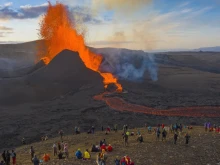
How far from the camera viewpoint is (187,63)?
17938 cm

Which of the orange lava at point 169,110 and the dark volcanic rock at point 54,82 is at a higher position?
the dark volcanic rock at point 54,82

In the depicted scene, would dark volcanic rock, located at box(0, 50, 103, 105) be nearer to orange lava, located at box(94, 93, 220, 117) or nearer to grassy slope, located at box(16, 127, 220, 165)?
orange lava, located at box(94, 93, 220, 117)

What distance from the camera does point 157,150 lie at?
102ft

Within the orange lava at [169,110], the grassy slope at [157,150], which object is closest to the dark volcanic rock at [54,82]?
the orange lava at [169,110]

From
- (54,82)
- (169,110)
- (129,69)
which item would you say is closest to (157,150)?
(169,110)

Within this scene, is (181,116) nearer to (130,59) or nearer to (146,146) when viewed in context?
(146,146)

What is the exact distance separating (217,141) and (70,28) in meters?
80.4

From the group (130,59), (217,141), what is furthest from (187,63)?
(217,141)

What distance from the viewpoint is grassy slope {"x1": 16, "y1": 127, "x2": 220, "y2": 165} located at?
2814 cm

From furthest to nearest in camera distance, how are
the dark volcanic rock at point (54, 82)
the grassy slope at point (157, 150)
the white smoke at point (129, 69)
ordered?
the white smoke at point (129, 69)
the dark volcanic rock at point (54, 82)
the grassy slope at point (157, 150)

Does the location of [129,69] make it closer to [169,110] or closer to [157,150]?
[169,110]

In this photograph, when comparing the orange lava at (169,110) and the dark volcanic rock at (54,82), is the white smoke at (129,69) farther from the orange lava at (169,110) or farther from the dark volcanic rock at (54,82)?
the orange lava at (169,110)

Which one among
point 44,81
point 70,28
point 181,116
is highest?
point 70,28

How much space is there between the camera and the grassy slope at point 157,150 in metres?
28.1
